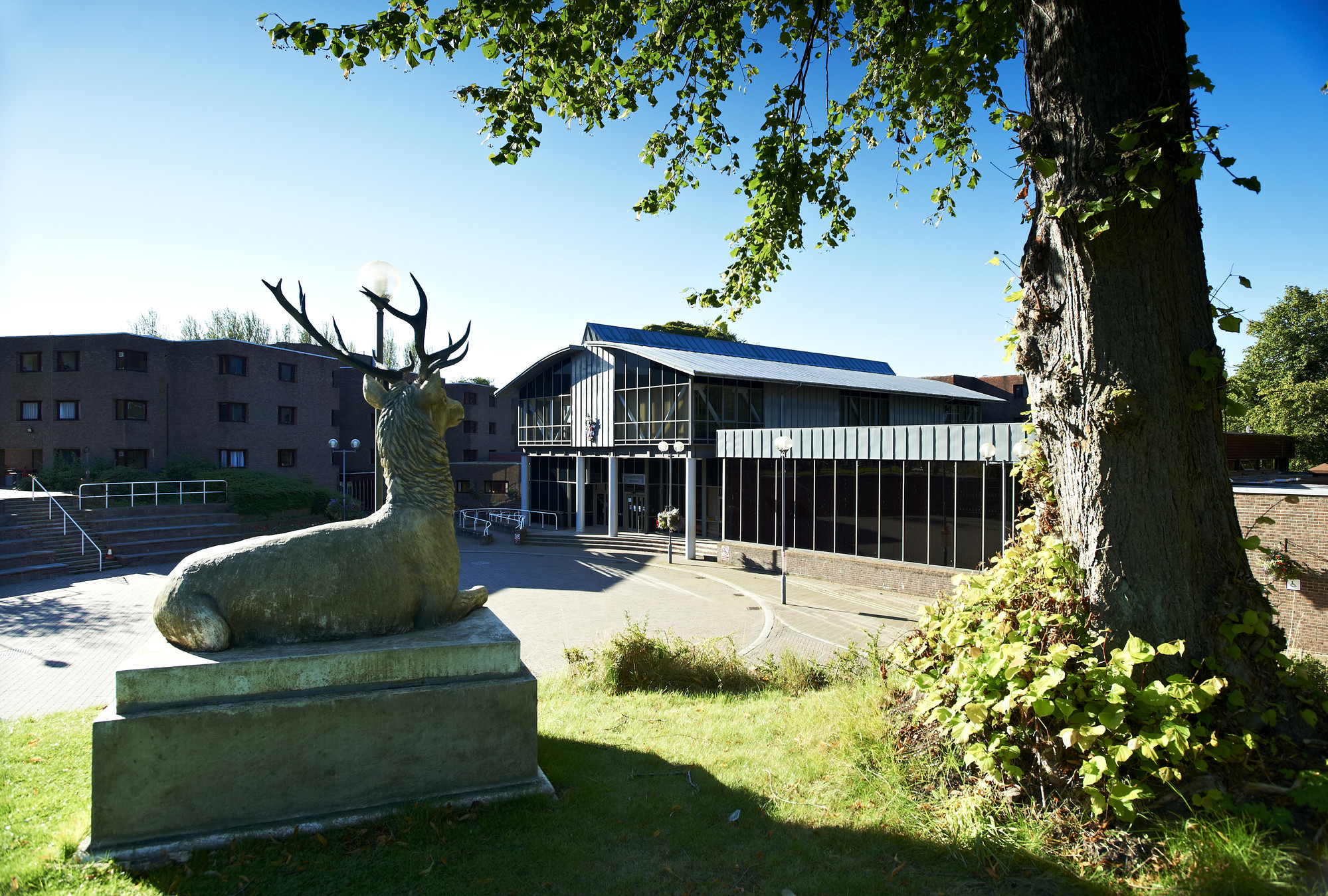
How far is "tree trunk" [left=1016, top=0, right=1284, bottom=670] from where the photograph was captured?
12.2 ft

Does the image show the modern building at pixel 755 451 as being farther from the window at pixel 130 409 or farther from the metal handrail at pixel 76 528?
the window at pixel 130 409

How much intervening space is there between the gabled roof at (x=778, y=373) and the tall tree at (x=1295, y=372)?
1421cm

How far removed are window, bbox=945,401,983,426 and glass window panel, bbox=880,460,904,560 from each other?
18.9m

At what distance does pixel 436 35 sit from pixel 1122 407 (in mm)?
5967

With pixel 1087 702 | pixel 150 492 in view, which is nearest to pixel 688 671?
pixel 1087 702

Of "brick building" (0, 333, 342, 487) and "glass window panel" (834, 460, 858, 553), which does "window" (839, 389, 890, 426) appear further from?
"brick building" (0, 333, 342, 487)

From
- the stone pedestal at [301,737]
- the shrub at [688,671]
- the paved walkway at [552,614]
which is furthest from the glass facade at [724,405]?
the stone pedestal at [301,737]

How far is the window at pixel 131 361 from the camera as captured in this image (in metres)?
31.7

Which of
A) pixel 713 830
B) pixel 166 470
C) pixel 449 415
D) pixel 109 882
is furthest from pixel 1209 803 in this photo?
pixel 166 470

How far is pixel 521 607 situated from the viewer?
15992 millimetres

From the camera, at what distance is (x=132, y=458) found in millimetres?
32000

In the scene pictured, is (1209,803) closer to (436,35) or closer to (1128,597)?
(1128,597)

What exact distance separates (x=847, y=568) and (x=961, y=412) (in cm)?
2180

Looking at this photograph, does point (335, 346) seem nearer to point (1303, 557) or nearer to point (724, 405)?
point (1303, 557)
